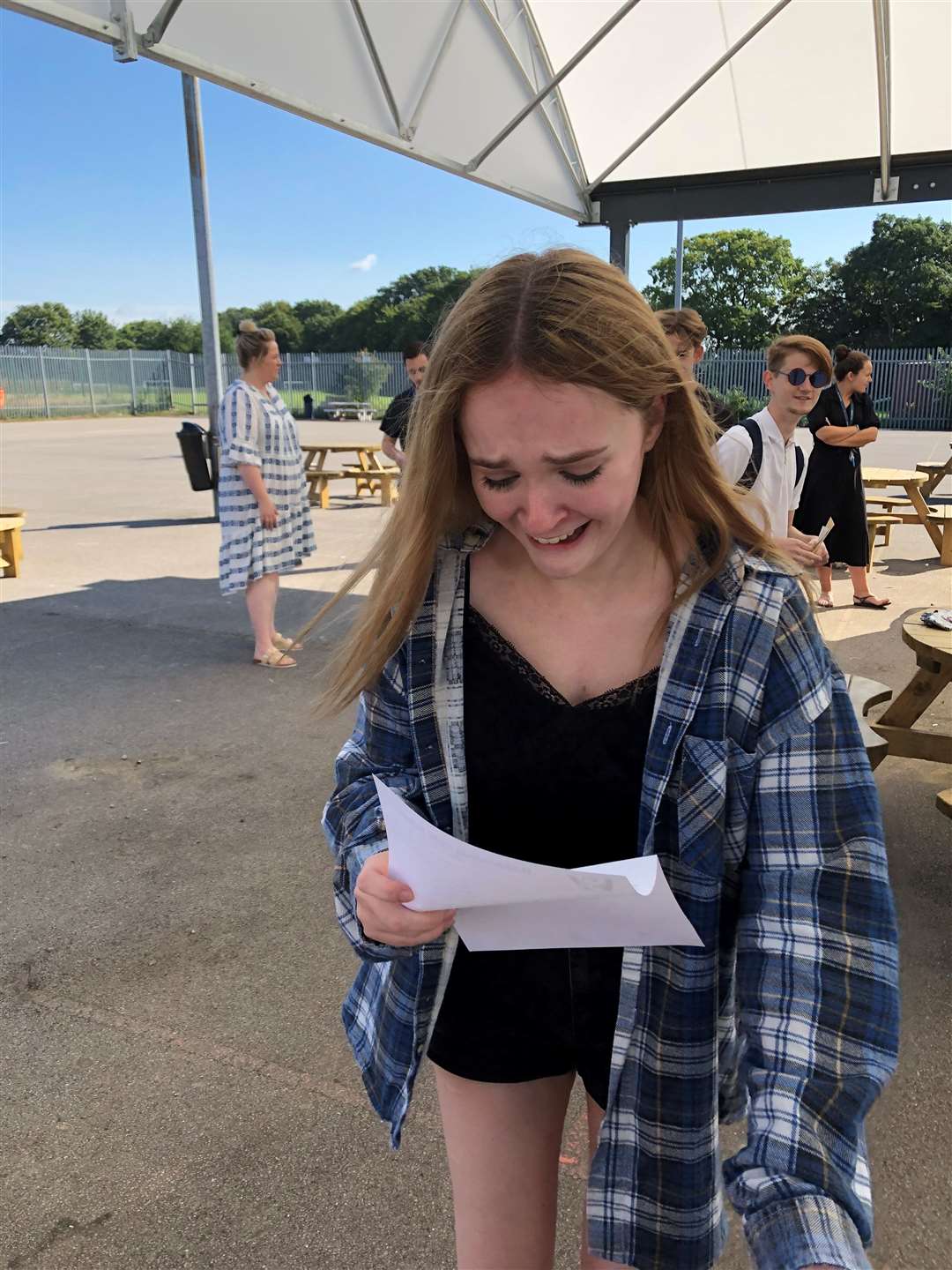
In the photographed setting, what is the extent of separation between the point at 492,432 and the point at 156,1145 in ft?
6.59

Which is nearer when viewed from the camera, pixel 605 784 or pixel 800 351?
pixel 605 784

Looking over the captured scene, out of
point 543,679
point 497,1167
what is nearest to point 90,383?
point 543,679

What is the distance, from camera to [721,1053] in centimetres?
133

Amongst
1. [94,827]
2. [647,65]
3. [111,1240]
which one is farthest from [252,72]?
[111,1240]

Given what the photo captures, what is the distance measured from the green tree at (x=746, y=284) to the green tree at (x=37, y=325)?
161 ft

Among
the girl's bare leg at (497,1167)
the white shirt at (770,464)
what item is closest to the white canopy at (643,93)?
the white shirt at (770,464)

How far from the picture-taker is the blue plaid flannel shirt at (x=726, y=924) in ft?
3.35

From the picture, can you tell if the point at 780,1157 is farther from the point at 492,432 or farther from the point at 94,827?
the point at 94,827

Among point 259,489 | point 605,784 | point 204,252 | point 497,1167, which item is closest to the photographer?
point 605,784

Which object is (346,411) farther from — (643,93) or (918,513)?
(643,93)

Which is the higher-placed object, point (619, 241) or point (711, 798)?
point (619, 241)

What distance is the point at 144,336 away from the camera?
77938mm

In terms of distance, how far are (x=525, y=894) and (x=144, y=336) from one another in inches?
3346

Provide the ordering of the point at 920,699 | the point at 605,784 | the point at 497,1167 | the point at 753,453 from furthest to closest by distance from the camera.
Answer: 1. the point at 753,453
2. the point at 920,699
3. the point at 497,1167
4. the point at 605,784
